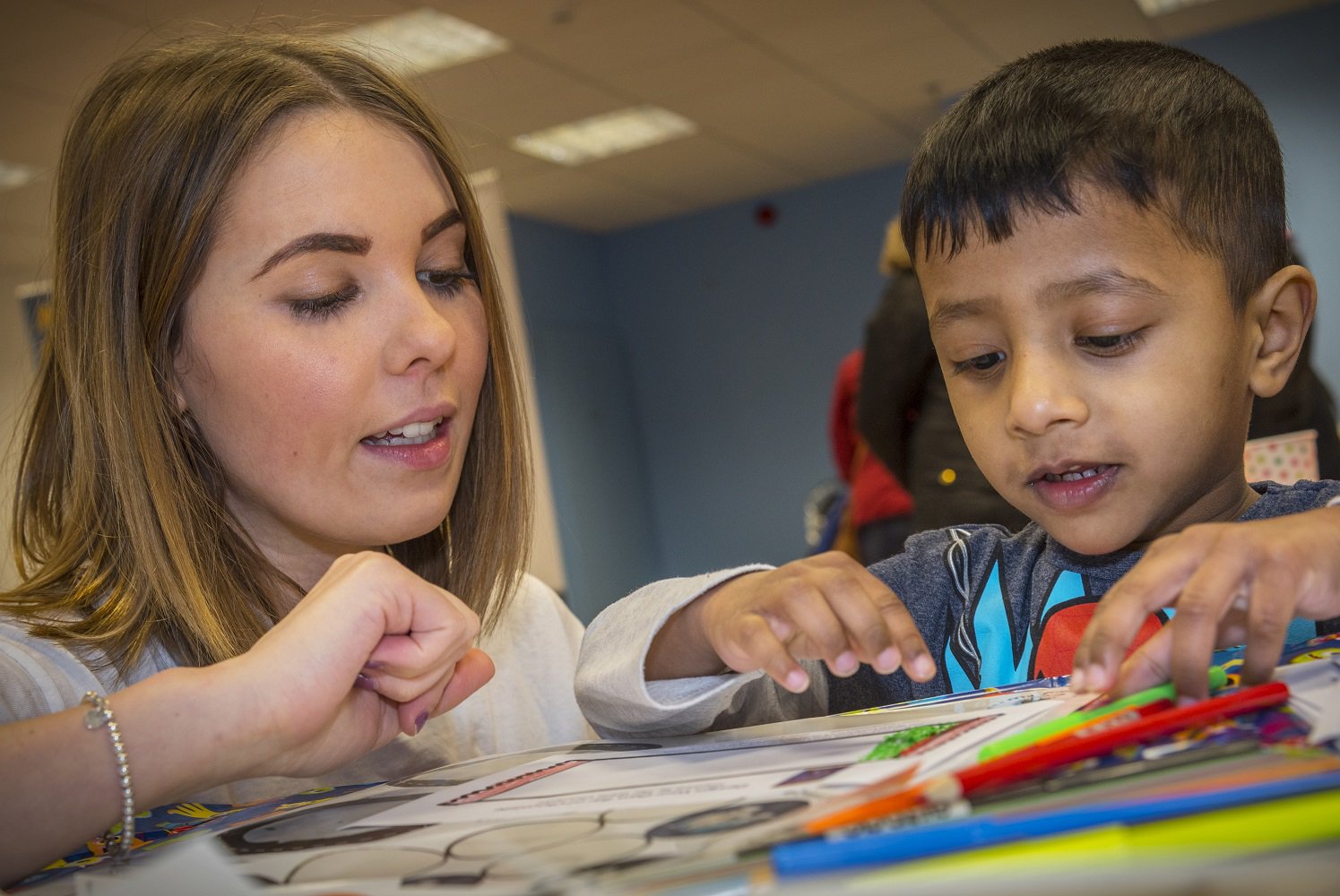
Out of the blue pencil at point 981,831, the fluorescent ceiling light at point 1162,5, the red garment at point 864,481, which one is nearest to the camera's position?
the blue pencil at point 981,831

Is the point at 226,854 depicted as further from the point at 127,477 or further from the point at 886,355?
the point at 886,355

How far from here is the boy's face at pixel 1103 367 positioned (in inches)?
31.7

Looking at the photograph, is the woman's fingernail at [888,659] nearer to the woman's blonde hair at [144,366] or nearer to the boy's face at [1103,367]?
the boy's face at [1103,367]

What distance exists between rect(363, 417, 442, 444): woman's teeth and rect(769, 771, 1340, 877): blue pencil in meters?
0.68

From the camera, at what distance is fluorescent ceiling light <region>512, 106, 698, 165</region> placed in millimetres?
5695

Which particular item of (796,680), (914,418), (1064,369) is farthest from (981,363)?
(914,418)

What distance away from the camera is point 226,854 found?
51 centimetres

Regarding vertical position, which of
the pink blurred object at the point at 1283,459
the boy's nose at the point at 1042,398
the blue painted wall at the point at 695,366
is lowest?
the pink blurred object at the point at 1283,459

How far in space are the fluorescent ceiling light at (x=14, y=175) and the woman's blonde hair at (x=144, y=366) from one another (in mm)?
4549

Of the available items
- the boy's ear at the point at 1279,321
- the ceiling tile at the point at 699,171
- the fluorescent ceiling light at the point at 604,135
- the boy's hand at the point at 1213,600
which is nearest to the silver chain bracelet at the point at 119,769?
the boy's hand at the point at 1213,600

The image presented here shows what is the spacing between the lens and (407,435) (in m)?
0.98

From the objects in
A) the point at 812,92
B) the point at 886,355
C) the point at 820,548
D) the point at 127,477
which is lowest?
the point at 820,548

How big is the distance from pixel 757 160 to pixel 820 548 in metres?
3.99

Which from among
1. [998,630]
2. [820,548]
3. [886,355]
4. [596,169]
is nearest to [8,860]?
[998,630]
